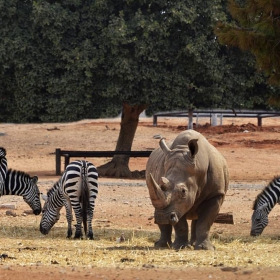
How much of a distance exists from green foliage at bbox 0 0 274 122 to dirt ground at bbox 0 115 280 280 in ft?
7.86

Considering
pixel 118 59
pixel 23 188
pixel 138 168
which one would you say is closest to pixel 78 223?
pixel 23 188

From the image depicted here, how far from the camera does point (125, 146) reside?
2698 centimetres

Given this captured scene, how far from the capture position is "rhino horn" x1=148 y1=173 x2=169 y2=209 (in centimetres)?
1183

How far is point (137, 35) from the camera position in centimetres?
2503

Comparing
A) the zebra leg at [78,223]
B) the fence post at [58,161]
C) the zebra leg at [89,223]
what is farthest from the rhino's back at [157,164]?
the fence post at [58,161]

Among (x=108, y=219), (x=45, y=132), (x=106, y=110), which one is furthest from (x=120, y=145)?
(x=45, y=132)

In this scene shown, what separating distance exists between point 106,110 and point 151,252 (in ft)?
44.5

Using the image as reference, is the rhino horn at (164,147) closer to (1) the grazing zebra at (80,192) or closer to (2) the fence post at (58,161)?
(1) the grazing zebra at (80,192)

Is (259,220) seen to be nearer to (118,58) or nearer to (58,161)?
(118,58)

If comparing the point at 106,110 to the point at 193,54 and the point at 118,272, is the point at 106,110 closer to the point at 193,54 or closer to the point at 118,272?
the point at 193,54

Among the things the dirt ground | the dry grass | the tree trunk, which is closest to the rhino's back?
the dry grass

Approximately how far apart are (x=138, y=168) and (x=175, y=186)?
628 inches

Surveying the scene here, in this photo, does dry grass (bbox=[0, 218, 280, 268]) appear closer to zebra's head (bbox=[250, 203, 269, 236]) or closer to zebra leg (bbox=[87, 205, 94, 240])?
zebra leg (bbox=[87, 205, 94, 240])

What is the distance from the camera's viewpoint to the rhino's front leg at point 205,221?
42.2ft
